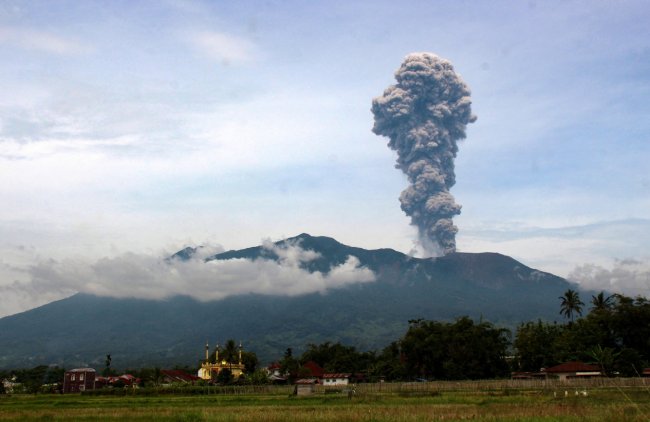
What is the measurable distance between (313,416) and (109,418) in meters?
11.8

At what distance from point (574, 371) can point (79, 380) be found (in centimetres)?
8216

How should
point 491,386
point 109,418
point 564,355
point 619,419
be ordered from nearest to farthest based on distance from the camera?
point 619,419, point 109,418, point 491,386, point 564,355

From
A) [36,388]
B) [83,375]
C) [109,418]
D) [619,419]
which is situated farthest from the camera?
[83,375]

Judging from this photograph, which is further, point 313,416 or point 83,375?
point 83,375

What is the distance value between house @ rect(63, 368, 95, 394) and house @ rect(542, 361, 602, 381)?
77.6 metres

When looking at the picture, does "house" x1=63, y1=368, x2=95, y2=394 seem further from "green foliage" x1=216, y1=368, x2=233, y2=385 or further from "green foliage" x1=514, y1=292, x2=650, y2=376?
"green foliage" x1=514, y1=292, x2=650, y2=376

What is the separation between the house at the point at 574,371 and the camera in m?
81.8

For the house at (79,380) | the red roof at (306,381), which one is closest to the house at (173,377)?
the house at (79,380)

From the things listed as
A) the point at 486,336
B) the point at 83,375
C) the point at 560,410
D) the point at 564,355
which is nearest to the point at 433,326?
the point at 486,336

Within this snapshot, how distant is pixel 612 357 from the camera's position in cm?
8488

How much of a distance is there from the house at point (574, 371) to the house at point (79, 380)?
77.6m

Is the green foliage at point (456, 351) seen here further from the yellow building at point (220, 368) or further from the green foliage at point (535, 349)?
the yellow building at point (220, 368)

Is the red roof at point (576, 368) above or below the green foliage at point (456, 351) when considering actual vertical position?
→ below

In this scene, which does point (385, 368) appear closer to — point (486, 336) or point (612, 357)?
point (486, 336)
